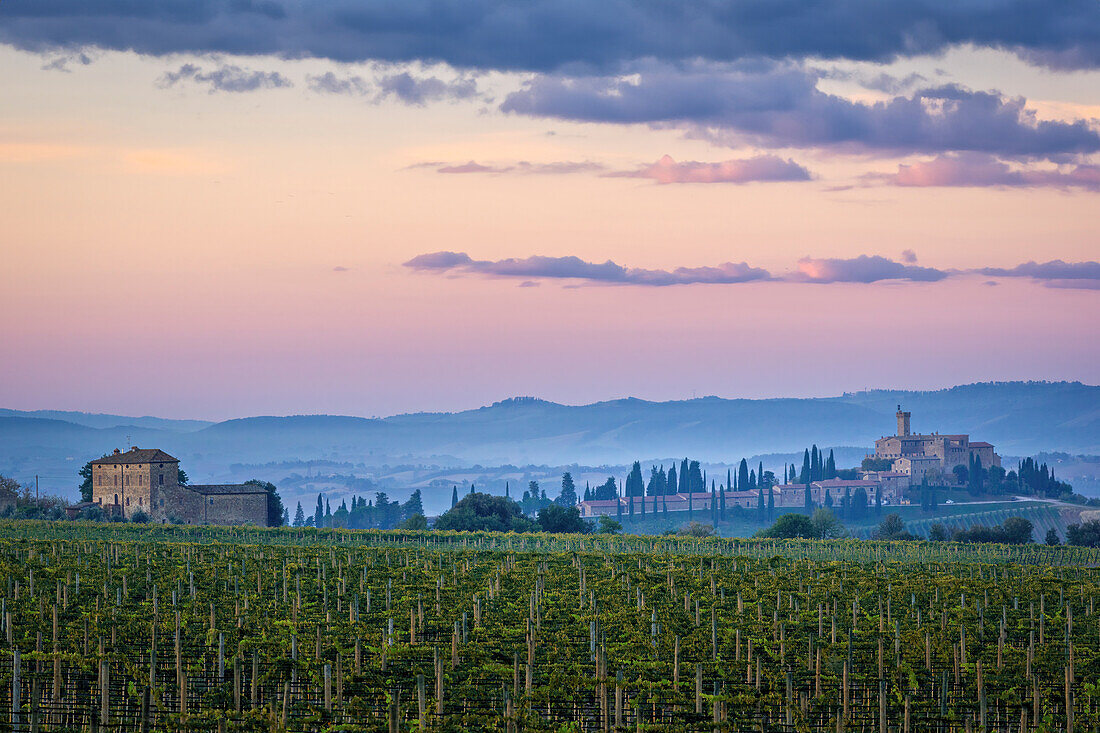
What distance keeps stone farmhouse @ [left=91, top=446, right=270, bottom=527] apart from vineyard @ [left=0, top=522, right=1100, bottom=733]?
6072 centimetres

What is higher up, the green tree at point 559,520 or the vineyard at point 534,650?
the vineyard at point 534,650

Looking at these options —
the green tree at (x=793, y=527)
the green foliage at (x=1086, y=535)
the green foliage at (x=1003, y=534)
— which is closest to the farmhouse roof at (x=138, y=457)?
the green tree at (x=793, y=527)

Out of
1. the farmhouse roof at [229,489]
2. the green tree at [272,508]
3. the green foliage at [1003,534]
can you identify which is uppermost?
the farmhouse roof at [229,489]

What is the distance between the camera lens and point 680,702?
20016mm

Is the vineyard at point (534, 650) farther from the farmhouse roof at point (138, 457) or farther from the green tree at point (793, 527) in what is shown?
the farmhouse roof at point (138, 457)

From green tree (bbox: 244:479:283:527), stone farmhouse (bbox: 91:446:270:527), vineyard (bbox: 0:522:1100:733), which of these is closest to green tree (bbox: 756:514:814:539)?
green tree (bbox: 244:479:283:527)

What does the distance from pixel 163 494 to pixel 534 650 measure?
90424 millimetres

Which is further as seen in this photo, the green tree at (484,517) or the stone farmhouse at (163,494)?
the stone farmhouse at (163,494)

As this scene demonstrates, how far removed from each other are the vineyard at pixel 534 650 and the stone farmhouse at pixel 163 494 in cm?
6072

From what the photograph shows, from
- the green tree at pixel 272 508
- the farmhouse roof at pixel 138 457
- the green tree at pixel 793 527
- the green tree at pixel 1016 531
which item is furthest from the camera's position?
the farmhouse roof at pixel 138 457

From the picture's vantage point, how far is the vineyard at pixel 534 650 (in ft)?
65.2

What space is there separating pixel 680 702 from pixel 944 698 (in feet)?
13.6

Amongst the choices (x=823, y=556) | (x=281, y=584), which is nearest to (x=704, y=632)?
(x=281, y=584)

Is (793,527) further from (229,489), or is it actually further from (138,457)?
(138,457)
